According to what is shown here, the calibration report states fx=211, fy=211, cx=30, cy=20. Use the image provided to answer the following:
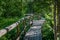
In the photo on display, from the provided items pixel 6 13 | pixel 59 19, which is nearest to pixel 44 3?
pixel 59 19

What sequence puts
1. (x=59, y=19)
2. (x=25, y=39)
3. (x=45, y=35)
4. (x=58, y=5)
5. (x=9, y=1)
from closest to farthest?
(x=59, y=19) → (x=58, y=5) → (x=25, y=39) → (x=45, y=35) → (x=9, y=1)

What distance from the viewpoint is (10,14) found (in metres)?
19.3

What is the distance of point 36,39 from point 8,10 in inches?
459

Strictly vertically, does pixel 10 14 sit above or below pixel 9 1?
below

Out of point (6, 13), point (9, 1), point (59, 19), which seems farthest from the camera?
point (6, 13)

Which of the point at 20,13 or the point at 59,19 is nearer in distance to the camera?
the point at 59,19

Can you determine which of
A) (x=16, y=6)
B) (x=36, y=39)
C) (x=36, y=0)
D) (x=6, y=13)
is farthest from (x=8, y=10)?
(x=36, y=39)

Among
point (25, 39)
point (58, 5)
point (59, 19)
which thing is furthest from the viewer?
point (25, 39)

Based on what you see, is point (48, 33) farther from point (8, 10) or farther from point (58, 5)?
point (8, 10)

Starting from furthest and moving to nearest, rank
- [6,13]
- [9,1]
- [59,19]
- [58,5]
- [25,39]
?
[6,13] → [9,1] → [25,39] → [58,5] → [59,19]

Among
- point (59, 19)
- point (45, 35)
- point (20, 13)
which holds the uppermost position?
point (59, 19)

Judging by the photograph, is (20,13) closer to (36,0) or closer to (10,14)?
(10,14)

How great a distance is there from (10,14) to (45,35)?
1146 cm

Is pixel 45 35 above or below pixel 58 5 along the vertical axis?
below
